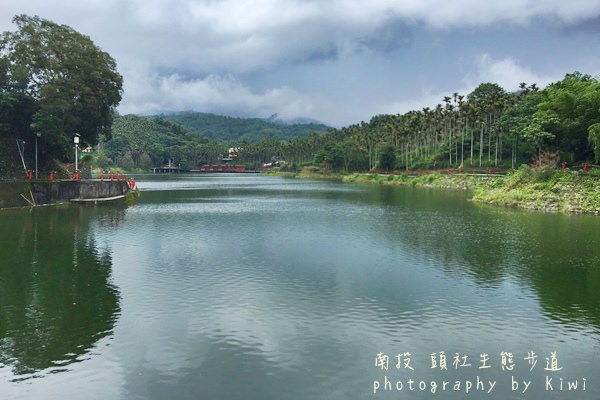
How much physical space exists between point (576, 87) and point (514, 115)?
25541 millimetres

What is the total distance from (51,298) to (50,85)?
3987 centimetres

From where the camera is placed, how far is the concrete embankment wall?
46.7m

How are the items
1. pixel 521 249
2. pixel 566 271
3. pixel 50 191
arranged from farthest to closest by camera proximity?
pixel 50 191 → pixel 521 249 → pixel 566 271

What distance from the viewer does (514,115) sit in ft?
313

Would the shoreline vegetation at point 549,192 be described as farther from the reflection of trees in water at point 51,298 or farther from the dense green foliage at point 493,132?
the reflection of trees in water at point 51,298

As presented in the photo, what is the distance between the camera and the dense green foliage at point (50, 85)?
168ft

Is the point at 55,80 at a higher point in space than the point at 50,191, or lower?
higher

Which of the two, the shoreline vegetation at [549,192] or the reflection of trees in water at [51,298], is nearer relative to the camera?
the reflection of trees in water at [51,298]

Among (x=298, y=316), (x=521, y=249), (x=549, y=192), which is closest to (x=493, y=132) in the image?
(x=549, y=192)

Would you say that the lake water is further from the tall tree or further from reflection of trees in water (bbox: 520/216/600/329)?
the tall tree

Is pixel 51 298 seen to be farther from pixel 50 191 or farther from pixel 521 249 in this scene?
pixel 50 191

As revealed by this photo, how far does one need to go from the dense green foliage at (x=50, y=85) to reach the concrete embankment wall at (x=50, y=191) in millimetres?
4688

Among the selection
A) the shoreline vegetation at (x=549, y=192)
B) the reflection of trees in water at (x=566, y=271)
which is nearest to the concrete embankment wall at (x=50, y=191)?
the reflection of trees in water at (x=566, y=271)

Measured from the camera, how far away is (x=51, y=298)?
61.9ft
